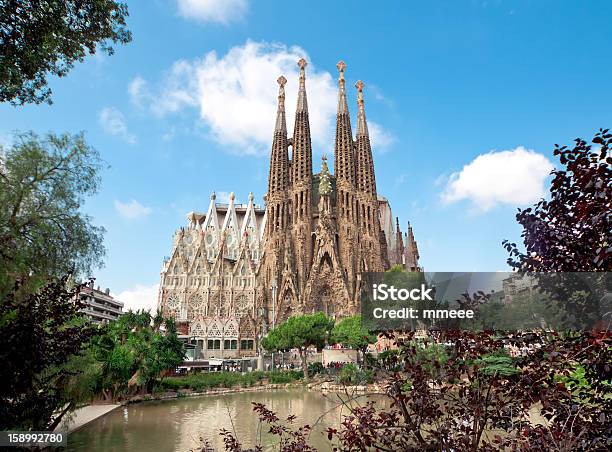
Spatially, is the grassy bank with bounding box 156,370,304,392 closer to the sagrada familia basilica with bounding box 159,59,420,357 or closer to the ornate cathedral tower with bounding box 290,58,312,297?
the sagrada familia basilica with bounding box 159,59,420,357

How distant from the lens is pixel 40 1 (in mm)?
7660

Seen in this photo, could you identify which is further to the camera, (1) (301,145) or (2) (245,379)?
(1) (301,145)

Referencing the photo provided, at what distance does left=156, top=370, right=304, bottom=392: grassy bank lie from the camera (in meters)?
21.7

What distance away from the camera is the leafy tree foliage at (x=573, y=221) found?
319cm

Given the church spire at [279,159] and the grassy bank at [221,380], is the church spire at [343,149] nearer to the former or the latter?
the church spire at [279,159]

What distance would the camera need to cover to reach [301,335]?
→ 29312 millimetres

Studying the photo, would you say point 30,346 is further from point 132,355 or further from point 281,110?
point 281,110

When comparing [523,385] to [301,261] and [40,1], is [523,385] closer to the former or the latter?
[40,1]

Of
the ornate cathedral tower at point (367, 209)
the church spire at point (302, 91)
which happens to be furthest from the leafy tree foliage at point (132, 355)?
the church spire at point (302, 91)

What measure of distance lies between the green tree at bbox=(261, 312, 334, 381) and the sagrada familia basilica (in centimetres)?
1338

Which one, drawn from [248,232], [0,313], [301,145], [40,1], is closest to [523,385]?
[0,313]

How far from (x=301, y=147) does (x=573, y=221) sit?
48.7m

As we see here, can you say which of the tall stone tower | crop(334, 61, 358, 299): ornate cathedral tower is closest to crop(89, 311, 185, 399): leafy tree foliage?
the tall stone tower

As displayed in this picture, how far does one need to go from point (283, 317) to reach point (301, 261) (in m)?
6.07
